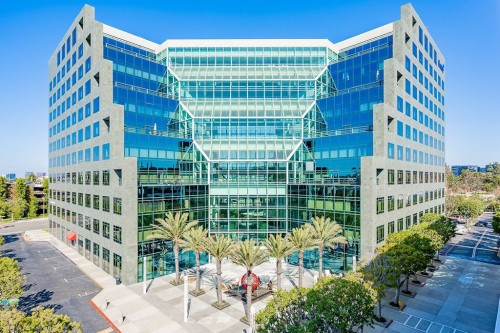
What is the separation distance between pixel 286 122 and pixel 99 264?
4195 centimetres

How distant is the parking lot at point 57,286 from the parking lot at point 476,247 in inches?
2521

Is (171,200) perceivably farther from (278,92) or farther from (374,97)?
(374,97)

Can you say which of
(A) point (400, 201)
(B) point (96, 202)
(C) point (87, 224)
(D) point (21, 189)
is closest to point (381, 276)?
(A) point (400, 201)

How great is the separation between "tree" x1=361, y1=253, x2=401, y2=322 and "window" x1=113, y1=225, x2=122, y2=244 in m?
33.7

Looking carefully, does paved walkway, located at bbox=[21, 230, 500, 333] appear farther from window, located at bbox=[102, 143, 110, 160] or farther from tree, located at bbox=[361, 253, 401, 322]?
window, located at bbox=[102, 143, 110, 160]

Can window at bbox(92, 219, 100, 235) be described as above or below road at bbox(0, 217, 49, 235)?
above

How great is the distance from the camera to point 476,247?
206 ft

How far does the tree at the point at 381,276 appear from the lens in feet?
93.7

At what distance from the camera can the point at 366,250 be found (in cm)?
4188

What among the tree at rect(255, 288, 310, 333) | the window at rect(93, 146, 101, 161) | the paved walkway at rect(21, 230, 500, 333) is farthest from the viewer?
the window at rect(93, 146, 101, 161)

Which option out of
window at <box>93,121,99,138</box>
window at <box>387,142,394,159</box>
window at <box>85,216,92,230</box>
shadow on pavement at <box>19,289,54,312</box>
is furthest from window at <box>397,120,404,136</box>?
shadow on pavement at <box>19,289,54,312</box>

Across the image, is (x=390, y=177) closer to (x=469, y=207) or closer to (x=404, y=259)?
(x=404, y=259)

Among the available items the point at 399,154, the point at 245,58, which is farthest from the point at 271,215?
the point at 245,58

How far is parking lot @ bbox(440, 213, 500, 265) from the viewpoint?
182ft
